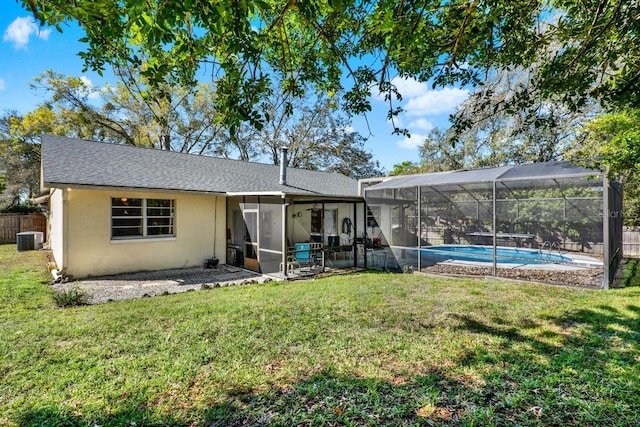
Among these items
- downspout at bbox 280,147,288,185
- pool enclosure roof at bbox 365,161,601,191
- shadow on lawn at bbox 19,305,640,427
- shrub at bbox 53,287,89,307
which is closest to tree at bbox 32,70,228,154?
downspout at bbox 280,147,288,185

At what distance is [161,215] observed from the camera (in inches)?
415

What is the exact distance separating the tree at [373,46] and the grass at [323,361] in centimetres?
269

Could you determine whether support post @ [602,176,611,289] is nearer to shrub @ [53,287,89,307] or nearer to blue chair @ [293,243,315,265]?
blue chair @ [293,243,315,265]

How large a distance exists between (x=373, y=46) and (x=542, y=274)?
8.24 m

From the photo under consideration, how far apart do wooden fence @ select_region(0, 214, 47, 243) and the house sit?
10.7m

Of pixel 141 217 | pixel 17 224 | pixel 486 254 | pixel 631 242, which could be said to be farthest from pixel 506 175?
pixel 17 224

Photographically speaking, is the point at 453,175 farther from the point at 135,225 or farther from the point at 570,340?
the point at 135,225

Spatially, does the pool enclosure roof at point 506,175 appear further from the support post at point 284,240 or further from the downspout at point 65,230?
the downspout at point 65,230

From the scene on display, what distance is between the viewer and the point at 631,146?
570cm

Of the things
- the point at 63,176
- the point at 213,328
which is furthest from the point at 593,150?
the point at 63,176

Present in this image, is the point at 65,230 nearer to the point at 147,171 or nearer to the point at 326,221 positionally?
the point at 147,171

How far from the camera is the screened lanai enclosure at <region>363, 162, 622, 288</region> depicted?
28.2 feet

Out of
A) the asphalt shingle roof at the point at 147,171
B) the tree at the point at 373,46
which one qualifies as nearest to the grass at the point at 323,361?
the tree at the point at 373,46

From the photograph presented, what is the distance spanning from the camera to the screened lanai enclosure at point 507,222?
8.59m
